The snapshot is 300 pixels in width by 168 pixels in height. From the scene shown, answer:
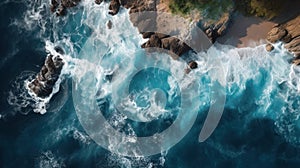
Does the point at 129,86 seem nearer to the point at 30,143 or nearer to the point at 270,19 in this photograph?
the point at 30,143

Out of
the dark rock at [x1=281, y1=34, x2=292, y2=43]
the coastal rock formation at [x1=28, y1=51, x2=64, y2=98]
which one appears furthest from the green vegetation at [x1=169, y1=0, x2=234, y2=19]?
the coastal rock formation at [x1=28, y1=51, x2=64, y2=98]

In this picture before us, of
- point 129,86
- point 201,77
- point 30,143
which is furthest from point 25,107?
point 201,77

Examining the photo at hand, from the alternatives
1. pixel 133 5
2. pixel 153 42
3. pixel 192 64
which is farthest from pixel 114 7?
pixel 192 64

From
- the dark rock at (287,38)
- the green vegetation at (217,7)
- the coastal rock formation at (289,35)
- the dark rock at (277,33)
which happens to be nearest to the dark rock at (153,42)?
the green vegetation at (217,7)

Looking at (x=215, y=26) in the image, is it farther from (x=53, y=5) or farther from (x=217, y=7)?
(x=53, y=5)

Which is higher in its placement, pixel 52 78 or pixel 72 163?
pixel 52 78
